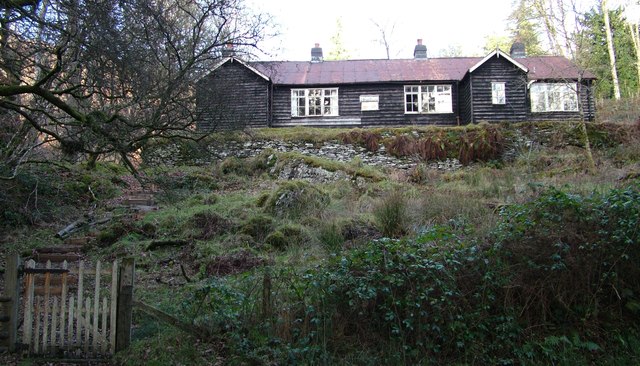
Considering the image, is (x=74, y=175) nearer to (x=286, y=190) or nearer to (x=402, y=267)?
(x=286, y=190)

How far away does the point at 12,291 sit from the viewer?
509 cm

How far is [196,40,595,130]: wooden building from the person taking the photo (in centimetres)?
2303

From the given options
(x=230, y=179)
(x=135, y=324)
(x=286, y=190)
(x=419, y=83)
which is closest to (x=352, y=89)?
(x=419, y=83)

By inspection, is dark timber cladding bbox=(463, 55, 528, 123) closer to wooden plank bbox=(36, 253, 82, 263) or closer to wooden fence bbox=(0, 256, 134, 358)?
wooden plank bbox=(36, 253, 82, 263)

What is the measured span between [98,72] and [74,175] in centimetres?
1053

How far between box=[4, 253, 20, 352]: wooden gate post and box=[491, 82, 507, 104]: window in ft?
75.5

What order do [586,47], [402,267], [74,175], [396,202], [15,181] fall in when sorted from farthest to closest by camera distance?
1. [586,47]
2. [74,175]
3. [15,181]
4. [396,202]
5. [402,267]

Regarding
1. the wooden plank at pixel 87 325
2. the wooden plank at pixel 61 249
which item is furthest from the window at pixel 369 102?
the wooden plank at pixel 87 325

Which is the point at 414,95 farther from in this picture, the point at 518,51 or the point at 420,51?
the point at 518,51

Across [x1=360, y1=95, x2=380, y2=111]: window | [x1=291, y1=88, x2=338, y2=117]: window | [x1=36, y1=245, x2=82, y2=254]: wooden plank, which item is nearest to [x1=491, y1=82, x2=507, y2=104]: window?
[x1=360, y1=95, x2=380, y2=111]: window

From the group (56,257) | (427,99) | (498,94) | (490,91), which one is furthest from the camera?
(427,99)

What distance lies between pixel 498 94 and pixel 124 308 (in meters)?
22.8

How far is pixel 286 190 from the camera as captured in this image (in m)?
12.0

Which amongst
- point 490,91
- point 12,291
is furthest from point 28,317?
point 490,91
